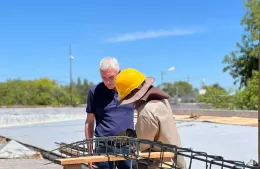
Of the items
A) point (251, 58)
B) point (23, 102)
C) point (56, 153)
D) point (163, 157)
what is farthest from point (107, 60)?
point (23, 102)

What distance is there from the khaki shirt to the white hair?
2.43 feet

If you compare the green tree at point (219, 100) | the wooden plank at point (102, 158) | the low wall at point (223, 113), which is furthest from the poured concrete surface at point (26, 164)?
the green tree at point (219, 100)

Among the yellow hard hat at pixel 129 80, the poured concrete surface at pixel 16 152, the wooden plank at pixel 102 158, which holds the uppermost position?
the yellow hard hat at pixel 129 80

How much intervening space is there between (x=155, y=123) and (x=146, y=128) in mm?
48

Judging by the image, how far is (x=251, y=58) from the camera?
28594mm

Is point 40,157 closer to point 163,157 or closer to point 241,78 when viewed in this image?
point 163,157

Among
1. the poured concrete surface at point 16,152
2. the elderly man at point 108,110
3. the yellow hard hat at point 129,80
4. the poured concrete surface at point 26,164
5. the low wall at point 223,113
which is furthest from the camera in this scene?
the low wall at point 223,113

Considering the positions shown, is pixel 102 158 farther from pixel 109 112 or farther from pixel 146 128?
pixel 109 112

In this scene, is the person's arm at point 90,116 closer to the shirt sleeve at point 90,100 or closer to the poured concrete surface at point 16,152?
the shirt sleeve at point 90,100

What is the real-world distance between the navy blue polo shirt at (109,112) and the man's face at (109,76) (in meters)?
0.10

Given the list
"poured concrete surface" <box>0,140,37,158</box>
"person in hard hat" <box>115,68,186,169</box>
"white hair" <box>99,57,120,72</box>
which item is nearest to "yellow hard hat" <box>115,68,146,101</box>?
"person in hard hat" <box>115,68,186,169</box>

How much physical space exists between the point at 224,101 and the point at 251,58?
840 cm

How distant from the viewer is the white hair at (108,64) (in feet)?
8.87

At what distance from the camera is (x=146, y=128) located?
1930mm
